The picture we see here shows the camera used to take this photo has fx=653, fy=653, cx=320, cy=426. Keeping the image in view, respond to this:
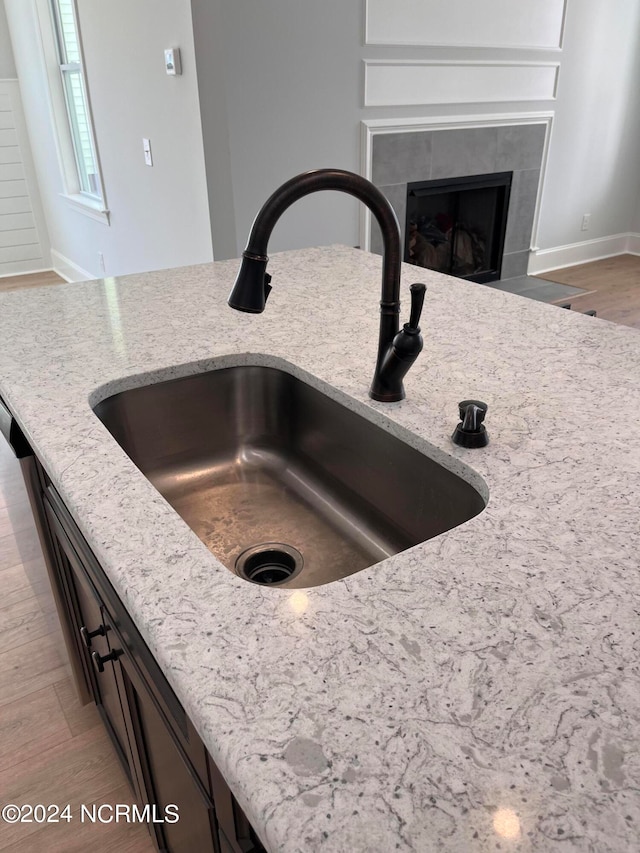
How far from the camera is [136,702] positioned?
93 cm

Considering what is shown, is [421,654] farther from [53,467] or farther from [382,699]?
[53,467]

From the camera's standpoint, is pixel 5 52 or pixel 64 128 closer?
pixel 64 128

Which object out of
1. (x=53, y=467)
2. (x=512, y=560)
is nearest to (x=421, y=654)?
(x=512, y=560)

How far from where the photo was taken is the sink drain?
3.38 feet

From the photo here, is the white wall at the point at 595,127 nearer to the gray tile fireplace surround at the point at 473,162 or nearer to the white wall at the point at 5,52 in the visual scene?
the gray tile fireplace surround at the point at 473,162

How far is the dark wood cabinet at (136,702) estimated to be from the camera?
2.25 feet

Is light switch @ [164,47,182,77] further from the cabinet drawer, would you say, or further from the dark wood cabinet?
the cabinet drawer

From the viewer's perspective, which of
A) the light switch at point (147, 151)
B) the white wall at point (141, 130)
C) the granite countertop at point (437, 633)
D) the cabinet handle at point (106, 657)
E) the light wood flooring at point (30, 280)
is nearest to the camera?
the granite countertop at point (437, 633)

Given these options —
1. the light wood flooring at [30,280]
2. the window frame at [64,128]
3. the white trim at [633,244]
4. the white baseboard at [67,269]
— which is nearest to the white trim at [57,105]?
the window frame at [64,128]

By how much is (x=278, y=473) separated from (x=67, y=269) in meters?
4.63

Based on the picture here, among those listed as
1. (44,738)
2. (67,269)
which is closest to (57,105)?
(67,269)

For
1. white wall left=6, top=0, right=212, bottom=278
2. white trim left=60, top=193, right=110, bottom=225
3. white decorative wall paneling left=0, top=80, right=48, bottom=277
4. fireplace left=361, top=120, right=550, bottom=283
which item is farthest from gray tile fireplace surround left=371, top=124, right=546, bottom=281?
white decorative wall paneling left=0, top=80, right=48, bottom=277

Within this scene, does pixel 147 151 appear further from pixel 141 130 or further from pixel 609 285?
pixel 609 285

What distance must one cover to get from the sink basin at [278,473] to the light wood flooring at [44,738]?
0.97 ft
